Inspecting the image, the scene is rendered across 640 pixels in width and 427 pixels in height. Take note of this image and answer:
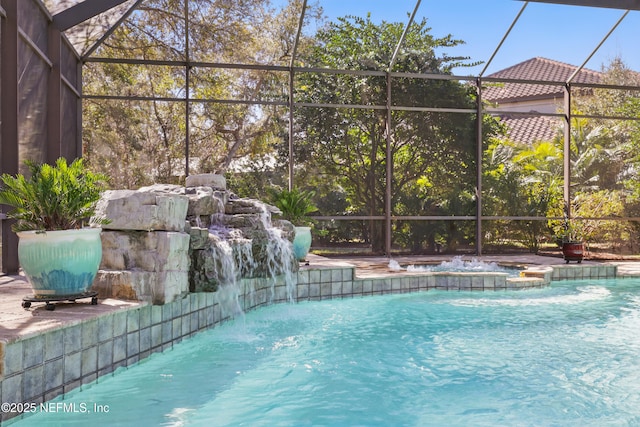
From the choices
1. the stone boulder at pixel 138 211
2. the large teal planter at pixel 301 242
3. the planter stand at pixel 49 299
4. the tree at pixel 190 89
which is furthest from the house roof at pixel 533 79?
the planter stand at pixel 49 299

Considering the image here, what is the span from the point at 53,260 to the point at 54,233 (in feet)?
0.56

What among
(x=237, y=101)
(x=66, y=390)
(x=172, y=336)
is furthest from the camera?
(x=237, y=101)

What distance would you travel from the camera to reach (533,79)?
40.9ft

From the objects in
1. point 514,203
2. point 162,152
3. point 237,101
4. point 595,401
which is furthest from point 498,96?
point 595,401

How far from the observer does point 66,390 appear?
296 centimetres

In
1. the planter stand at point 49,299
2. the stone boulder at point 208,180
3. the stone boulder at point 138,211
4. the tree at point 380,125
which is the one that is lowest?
the planter stand at point 49,299

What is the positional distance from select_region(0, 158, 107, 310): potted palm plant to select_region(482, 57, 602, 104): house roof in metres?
10.2

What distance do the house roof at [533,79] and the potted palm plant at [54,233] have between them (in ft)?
33.4

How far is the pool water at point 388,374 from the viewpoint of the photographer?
9.77 ft

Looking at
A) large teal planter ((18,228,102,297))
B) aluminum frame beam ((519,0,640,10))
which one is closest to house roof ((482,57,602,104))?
aluminum frame beam ((519,0,640,10))

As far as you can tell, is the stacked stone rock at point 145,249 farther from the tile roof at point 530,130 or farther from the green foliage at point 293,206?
the tile roof at point 530,130

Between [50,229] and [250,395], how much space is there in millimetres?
1686

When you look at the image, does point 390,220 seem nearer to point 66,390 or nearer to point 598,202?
point 598,202

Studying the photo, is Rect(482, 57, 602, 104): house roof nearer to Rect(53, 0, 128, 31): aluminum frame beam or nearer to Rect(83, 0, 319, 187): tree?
Rect(83, 0, 319, 187): tree
